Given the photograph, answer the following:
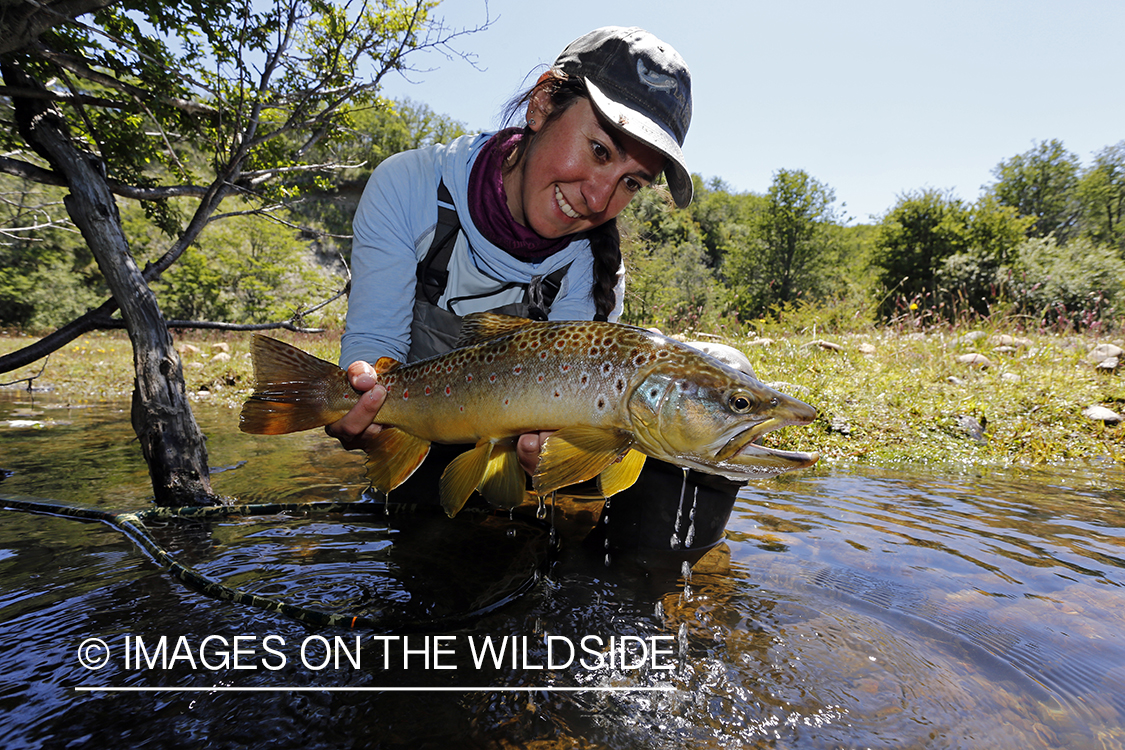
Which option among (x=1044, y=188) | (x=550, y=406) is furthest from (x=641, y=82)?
(x=1044, y=188)

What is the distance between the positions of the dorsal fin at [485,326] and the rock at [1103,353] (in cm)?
1076

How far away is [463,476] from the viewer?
2.68m

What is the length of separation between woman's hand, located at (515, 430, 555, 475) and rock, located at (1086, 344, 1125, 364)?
35.0 feet

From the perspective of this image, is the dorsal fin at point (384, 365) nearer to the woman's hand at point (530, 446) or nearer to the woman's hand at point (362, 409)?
the woman's hand at point (362, 409)

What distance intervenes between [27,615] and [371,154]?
57434mm

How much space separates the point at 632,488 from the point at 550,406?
116 cm

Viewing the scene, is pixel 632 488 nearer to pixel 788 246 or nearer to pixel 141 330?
pixel 141 330

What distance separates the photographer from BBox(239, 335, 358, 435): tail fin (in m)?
2.63

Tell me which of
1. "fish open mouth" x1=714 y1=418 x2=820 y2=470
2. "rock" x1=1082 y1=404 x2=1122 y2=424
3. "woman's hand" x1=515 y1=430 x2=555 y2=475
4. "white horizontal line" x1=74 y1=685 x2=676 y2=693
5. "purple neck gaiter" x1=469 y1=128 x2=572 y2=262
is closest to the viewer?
"white horizontal line" x1=74 y1=685 x2=676 y2=693

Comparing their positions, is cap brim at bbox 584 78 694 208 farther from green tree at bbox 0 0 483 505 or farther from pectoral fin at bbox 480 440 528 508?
green tree at bbox 0 0 483 505

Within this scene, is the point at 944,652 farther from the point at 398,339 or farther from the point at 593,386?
the point at 398,339

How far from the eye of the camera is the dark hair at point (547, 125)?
9.79 feet

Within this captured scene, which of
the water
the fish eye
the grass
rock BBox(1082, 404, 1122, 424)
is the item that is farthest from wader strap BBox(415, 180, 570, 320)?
rock BBox(1082, 404, 1122, 424)

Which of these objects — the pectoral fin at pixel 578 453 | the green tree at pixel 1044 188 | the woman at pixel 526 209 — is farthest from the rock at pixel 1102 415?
the green tree at pixel 1044 188
